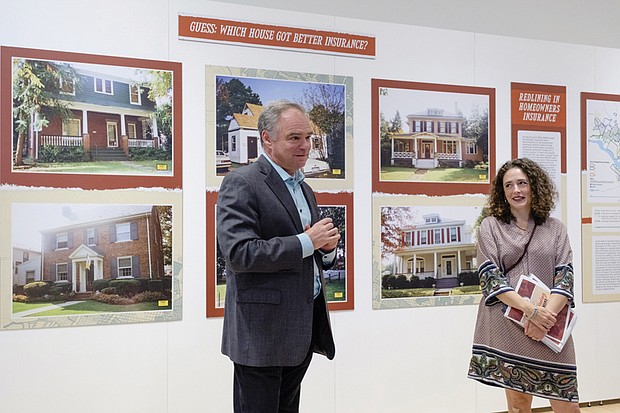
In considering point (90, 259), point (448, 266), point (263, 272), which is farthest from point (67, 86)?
point (448, 266)

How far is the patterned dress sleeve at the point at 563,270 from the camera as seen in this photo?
3250mm

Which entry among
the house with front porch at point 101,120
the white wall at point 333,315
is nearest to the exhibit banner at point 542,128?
the white wall at point 333,315

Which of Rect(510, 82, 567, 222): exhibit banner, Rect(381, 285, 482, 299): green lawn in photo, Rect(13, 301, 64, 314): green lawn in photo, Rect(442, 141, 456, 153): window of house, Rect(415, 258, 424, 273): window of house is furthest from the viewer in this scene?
Rect(510, 82, 567, 222): exhibit banner

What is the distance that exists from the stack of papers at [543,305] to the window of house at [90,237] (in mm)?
2318

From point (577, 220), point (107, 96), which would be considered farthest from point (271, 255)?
point (577, 220)

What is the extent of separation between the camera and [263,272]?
2529 mm

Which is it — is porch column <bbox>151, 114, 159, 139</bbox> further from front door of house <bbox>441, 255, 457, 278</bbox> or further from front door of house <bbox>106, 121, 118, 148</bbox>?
front door of house <bbox>441, 255, 457, 278</bbox>

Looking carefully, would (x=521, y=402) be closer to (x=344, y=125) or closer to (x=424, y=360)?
(x=424, y=360)

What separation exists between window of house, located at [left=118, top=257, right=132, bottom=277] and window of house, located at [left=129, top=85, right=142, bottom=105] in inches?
36.8

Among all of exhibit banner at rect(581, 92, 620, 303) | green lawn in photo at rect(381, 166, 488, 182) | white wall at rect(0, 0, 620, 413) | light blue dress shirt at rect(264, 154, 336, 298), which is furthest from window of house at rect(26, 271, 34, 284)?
exhibit banner at rect(581, 92, 620, 303)

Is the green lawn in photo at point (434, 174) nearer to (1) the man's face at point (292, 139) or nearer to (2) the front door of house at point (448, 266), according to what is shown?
(2) the front door of house at point (448, 266)

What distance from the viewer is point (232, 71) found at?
4.18m

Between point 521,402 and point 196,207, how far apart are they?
7.09 feet

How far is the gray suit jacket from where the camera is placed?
247 centimetres
